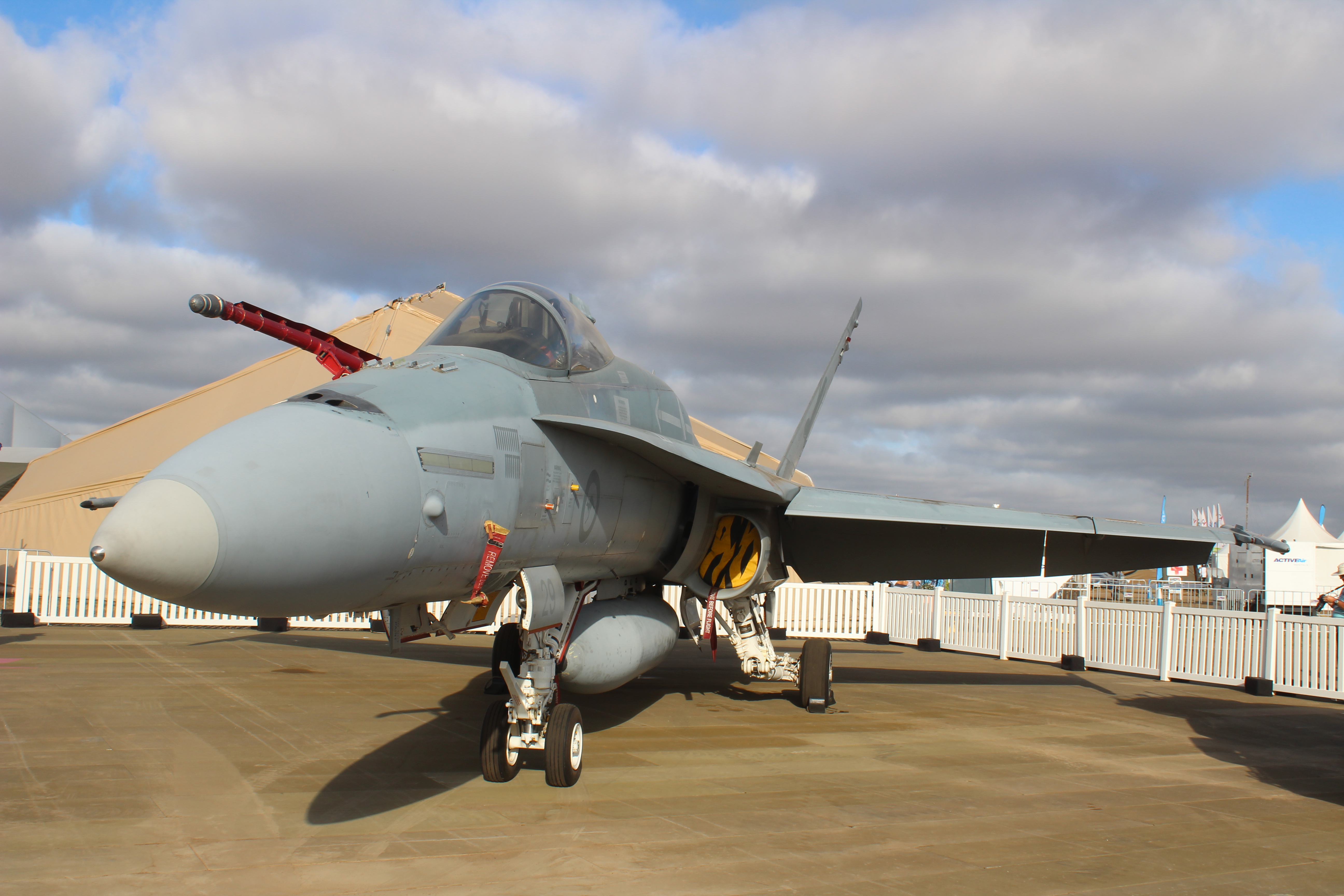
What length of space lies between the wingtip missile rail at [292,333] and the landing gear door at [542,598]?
438 inches

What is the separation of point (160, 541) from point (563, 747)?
3.23 meters

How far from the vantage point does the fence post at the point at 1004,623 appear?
1565 centimetres

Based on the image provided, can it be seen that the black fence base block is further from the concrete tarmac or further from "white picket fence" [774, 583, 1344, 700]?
the concrete tarmac

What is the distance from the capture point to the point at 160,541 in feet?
9.50

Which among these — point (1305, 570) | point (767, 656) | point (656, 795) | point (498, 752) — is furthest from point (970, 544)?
point (1305, 570)

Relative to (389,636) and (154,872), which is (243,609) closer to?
(154,872)

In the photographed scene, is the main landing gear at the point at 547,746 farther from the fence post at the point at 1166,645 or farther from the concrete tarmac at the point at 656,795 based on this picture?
the fence post at the point at 1166,645

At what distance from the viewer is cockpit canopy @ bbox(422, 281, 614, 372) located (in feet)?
18.8

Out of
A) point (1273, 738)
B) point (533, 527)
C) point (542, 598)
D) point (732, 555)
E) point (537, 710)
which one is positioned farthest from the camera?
point (1273, 738)

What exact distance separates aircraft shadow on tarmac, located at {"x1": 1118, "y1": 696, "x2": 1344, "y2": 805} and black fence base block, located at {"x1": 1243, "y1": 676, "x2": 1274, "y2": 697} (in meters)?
0.47

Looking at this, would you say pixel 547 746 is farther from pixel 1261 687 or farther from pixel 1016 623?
pixel 1016 623

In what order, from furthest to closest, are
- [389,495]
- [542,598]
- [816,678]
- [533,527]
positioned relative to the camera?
[816,678] < [542,598] < [533,527] < [389,495]

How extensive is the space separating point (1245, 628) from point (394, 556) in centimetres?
1275

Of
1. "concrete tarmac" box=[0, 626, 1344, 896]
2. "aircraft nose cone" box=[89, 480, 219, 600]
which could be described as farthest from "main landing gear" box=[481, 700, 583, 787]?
"aircraft nose cone" box=[89, 480, 219, 600]
